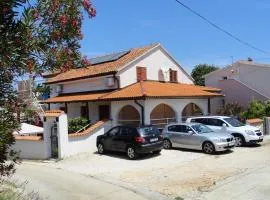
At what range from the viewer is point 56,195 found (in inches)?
484

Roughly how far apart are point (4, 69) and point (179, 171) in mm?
12534

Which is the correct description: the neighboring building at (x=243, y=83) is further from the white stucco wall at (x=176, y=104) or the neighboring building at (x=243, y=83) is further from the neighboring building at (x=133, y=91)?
the white stucco wall at (x=176, y=104)

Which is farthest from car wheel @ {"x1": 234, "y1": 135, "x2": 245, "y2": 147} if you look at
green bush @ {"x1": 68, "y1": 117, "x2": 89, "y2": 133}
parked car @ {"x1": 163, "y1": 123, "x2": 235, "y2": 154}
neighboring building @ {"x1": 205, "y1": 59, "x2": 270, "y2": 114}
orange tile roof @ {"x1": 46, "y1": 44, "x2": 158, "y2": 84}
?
neighboring building @ {"x1": 205, "y1": 59, "x2": 270, "y2": 114}

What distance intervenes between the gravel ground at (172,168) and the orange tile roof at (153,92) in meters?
5.06

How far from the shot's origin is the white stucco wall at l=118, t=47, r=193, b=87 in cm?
3005

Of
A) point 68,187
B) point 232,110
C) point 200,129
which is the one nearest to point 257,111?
point 232,110

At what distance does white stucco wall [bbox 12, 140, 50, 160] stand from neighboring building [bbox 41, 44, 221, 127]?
19.7ft

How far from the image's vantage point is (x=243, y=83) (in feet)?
139

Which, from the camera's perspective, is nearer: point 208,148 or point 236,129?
point 208,148

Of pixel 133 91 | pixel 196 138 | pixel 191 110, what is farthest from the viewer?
pixel 191 110

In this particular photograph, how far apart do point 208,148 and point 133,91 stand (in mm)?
7902

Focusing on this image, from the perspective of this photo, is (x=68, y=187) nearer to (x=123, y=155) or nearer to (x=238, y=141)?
(x=123, y=155)

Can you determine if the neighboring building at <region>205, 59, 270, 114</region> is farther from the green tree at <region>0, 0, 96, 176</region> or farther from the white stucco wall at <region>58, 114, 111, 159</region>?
the green tree at <region>0, 0, 96, 176</region>

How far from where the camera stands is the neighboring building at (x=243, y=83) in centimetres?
3912
